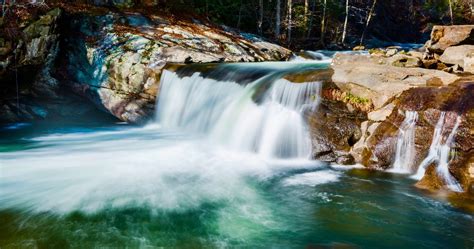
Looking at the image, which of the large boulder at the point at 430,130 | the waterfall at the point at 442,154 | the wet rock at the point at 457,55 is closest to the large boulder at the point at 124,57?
the wet rock at the point at 457,55

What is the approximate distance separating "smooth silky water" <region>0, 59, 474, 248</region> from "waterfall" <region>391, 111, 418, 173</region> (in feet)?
0.98

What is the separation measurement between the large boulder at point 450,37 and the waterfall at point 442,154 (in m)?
5.65

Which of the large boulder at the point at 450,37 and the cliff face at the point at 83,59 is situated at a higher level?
the large boulder at the point at 450,37

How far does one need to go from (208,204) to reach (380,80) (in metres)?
5.03

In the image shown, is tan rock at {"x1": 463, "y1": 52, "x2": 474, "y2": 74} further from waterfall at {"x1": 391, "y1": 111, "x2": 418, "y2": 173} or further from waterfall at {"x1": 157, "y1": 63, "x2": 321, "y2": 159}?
waterfall at {"x1": 157, "y1": 63, "x2": 321, "y2": 159}

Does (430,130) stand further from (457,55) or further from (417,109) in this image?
(457,55)

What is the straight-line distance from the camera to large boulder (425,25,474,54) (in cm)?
1160

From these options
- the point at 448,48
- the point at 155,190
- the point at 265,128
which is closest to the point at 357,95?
the point at 265,128

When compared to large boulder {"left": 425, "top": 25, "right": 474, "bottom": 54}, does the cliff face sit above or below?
below

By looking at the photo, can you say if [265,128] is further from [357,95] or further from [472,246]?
[472,246]

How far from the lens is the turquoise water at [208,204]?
4910mm

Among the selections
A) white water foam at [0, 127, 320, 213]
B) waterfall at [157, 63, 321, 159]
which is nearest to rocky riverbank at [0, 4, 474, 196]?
waterfall at [157, 63, 321, 159]

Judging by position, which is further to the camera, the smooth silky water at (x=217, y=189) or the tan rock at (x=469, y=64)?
the tan rock at (x=469, y=64)

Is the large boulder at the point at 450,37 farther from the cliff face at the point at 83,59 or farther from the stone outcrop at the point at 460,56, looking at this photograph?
the cliff face at the point at 83,59
